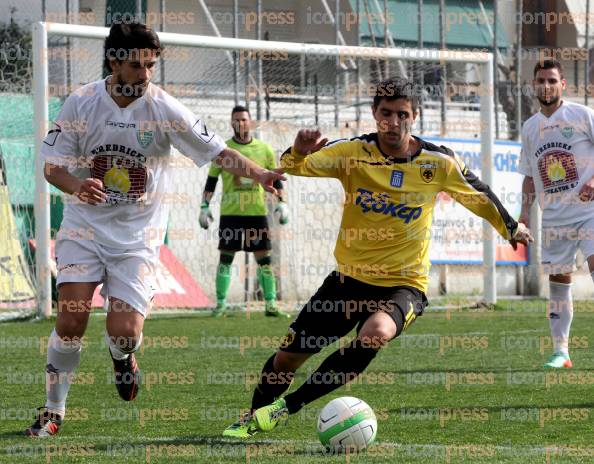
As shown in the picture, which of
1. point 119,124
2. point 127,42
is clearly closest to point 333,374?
point 119,124

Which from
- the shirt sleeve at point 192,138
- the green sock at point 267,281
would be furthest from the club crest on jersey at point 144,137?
the green sock at point 267,281

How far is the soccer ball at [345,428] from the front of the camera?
520 centimetres

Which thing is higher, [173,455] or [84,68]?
[84,68]

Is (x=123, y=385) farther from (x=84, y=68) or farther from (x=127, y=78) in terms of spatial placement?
(x=84, y=68)

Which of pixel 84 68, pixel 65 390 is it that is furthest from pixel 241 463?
pixel 84 68

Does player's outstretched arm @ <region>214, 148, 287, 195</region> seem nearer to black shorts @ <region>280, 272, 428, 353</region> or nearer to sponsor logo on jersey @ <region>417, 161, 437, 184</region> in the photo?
black shorts @ <region>280, 272, 428, 353</region>

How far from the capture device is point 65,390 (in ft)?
19.0

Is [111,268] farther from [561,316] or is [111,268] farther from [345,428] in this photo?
[561,316]

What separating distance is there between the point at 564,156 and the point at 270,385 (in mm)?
3844

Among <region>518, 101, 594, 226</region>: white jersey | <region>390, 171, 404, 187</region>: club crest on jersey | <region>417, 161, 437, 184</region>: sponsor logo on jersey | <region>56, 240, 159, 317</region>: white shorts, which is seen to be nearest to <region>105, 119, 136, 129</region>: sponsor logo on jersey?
<region>56, 240, 159, 317</region>: white shorts

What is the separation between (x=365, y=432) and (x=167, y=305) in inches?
361

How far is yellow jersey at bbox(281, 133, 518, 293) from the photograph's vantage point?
5.74 meters

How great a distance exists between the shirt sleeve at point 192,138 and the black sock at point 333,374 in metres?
1.18

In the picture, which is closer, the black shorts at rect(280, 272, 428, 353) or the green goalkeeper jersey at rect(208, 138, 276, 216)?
the black shorts at rect(280, 272, 428, 353)
